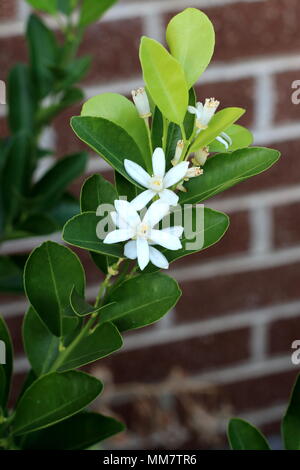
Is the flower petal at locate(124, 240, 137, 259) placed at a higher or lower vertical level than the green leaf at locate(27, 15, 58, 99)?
lower

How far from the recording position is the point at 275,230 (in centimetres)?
84

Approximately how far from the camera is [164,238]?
273mm

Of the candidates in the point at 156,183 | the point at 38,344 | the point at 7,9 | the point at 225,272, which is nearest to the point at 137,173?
the point at 156,183

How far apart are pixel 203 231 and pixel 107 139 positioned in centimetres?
5

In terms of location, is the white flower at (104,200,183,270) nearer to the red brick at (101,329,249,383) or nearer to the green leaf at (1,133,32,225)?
the green leaf at (1,133,32,225)

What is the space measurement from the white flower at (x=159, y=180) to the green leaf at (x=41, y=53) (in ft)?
0.98

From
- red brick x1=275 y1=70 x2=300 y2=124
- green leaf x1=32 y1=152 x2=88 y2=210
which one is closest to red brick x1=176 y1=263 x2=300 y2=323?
red brick x1=275 y1=70 x2=300 y2=124

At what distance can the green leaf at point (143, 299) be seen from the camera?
296 millimetres

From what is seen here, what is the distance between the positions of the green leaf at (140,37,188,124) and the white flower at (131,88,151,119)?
1cm

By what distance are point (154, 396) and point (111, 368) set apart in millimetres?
69

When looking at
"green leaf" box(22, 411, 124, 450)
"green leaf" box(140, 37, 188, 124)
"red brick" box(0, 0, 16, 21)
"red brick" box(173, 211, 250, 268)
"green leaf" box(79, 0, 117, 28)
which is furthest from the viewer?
"red brick" box(173, 211, 250, 268)

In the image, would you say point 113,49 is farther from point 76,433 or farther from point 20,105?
point 76,433

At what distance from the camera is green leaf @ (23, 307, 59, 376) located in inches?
14.0
